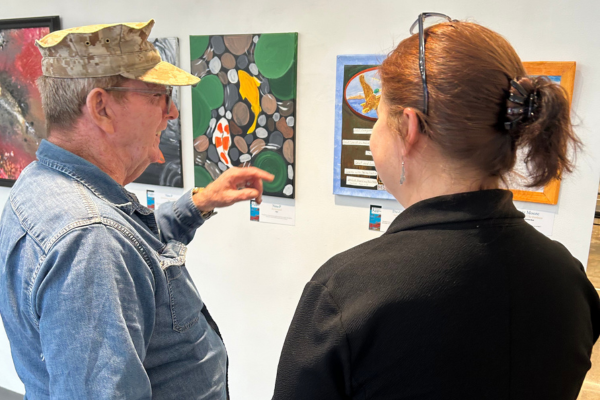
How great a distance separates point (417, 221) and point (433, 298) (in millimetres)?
128

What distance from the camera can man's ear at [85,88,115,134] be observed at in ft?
3.17

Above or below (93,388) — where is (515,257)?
above

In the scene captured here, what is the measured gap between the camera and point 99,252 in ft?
2.71

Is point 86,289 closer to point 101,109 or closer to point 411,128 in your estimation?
point 101,109

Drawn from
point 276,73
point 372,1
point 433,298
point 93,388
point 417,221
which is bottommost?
point 93,388

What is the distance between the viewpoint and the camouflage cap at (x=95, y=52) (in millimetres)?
956

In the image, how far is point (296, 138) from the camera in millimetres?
1923

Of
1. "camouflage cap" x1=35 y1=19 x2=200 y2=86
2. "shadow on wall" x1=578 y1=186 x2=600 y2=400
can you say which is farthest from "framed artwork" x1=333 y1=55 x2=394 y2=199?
"shadow on wall" x1=578 y1=186 x2=600 y2=400

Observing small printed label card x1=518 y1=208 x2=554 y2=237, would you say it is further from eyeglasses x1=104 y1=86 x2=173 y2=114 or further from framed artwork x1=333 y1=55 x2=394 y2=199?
eyeglasses x1=104 y1=86 x2=173 y2=114

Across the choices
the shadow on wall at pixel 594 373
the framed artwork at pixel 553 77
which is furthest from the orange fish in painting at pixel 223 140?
the shadow on wall at pixel 594 373

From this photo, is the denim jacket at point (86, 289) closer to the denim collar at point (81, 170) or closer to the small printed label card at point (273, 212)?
the denim collar at point (81, 170)

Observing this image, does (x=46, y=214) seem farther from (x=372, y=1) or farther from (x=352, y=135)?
(x=372, y=1)

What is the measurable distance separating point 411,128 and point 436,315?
314 mm

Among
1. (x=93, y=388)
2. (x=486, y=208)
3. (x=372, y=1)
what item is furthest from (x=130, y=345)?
(x=372, y=1)
